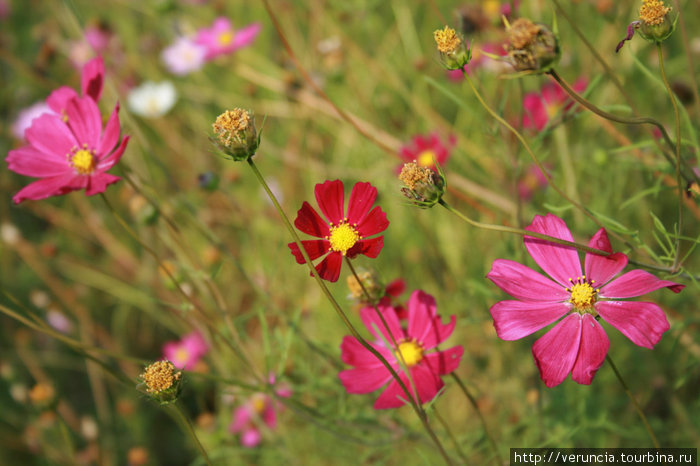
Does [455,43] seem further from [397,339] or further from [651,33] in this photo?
[397,339]

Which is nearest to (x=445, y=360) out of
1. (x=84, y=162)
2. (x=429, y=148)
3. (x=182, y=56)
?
(x=84, y=162)

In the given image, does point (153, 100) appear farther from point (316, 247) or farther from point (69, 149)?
point (316, 247)

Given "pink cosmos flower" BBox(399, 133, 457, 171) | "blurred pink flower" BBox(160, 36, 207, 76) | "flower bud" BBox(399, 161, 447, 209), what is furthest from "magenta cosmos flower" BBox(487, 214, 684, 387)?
"blurred pink flower" BBox(160, 36, 207, 76)

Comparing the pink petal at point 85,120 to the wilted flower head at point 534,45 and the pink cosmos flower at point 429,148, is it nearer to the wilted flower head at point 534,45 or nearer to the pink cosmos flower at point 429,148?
the wilted flower head at point 534,45

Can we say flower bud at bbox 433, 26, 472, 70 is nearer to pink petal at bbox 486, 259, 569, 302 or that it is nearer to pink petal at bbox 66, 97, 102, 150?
pink petal at bbox 486, 259, 569, 302

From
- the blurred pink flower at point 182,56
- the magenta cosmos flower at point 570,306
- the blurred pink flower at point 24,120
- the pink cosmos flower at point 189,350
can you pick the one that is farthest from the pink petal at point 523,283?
the blurred pink flower at point 24,120

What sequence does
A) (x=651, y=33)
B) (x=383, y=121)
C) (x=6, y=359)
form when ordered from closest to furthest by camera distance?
(x=651, y=33)
(x=6, y=359)
(x=383, y=121)

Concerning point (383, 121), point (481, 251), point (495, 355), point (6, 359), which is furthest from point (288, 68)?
point (6, 359)
